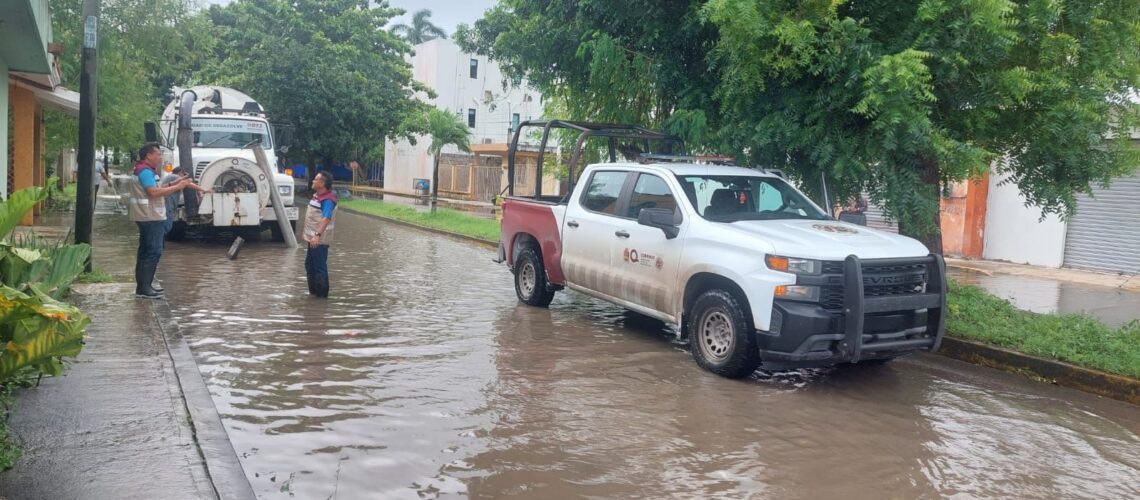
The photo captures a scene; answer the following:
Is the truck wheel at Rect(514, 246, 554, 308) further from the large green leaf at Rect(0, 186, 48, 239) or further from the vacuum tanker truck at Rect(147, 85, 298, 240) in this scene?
the vacuum tanker truck at Rect(147, 85, 298, 240)

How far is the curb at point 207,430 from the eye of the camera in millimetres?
4699

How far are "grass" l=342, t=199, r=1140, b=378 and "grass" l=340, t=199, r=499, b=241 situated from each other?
1153 centimetres

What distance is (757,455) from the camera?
5.78 m

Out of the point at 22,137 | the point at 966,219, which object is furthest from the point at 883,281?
the point at 22,137

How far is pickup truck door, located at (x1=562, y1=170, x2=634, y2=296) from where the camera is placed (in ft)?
30.9

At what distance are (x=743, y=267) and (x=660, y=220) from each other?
1112 millimetres

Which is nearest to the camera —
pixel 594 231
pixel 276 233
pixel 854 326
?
pixel 854 326

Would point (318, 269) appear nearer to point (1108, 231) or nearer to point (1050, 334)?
point (1050, 334)

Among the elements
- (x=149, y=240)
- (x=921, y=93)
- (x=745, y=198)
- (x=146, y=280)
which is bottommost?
(x=146, y=280)

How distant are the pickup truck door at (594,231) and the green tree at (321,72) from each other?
27258 millimetres

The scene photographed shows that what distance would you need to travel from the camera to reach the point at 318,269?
11219 millimetres

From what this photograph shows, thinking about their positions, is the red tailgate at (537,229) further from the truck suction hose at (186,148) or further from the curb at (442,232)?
the curb at (442,232)

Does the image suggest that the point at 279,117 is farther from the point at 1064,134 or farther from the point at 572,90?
the point at 1064,134

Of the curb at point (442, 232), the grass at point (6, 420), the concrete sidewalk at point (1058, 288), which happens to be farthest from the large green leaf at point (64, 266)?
the curb at point (442, 232)
